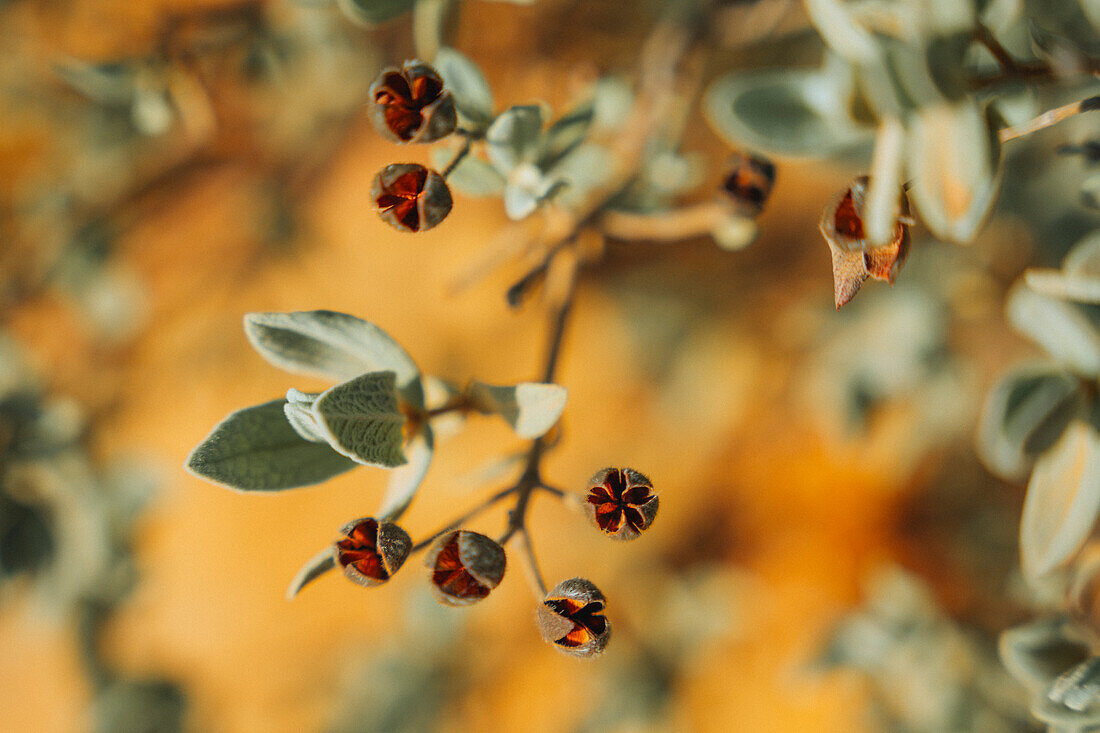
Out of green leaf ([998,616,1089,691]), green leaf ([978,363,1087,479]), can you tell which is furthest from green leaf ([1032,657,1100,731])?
green leaf ([978,363,1087,479])

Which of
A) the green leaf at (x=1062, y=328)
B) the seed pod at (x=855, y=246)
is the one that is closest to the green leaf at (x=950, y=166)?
the seed pod at (x=855, y=246)

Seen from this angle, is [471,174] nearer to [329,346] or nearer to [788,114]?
[329,346]

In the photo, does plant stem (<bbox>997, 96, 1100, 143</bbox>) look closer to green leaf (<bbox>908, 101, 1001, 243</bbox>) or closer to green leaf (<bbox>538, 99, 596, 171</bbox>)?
green leaf (<bbox>908, 101, 1001, 243</bbox>)

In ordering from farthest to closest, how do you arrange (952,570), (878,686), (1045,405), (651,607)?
(651,607), (952,570), (878,686), (1045,405)

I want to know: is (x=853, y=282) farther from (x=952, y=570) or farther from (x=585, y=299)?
(x=952, y=570)

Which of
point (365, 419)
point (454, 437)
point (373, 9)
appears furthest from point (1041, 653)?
point (454, 437)

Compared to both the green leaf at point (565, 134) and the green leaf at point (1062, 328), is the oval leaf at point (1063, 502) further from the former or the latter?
the green leaf at point (565, 134)

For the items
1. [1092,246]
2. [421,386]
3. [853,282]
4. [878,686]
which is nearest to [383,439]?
[421,386]
